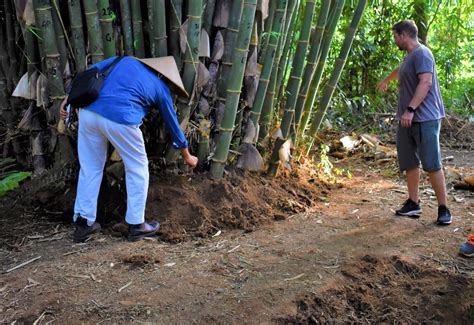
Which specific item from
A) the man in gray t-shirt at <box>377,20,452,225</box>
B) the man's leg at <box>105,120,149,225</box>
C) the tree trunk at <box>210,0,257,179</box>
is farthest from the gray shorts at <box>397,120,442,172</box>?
the man's leg at <box>105,120,149,225</box>

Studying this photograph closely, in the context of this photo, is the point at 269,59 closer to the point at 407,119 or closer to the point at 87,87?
the point at 407,119

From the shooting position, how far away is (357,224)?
3836mm

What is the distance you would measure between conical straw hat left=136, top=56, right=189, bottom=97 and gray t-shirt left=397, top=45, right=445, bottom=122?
171 cm

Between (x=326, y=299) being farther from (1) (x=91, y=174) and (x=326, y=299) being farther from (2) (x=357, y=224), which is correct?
(1) (x=91, y=174)

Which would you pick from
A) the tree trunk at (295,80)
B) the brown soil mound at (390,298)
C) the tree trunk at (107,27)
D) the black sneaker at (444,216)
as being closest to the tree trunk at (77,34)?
the tree trunk at (107,27)

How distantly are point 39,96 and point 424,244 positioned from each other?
9.65ft

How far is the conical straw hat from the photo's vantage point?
10.7 feet

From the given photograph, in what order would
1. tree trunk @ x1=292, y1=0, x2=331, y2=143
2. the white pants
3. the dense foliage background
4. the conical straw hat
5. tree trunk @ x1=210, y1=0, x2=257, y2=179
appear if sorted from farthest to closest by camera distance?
1. the dense foliage background
2. tree trunk @ x1=292, y1=0, x2=331, y2=143
3. tree trunk @ x1=210, y1=0, x2=257, y2=179
4. the conical straw hat
5. the white pants

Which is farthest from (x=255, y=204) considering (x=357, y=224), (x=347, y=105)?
(x=347, y=105)

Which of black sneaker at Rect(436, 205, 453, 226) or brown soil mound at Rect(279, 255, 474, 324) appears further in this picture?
black sneaker at Rect(436, 205, 453, 226)

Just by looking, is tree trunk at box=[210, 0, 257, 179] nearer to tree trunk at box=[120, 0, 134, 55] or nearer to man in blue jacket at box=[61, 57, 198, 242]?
man in blue jacket at box=[61, 57, 198, 242]

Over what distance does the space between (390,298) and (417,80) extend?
5.77 ft

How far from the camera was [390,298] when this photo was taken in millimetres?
2773

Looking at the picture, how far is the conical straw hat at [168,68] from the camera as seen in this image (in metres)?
3.25
